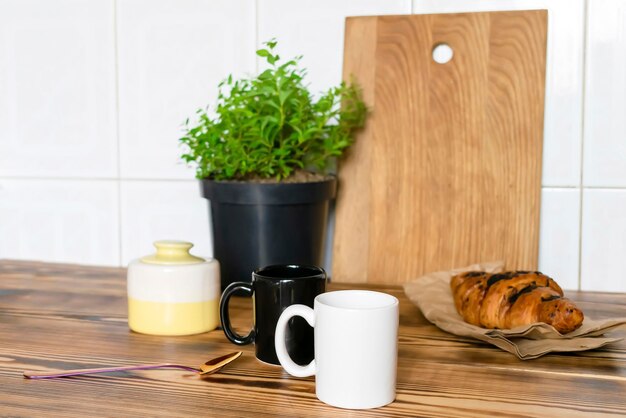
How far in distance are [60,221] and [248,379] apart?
2.74 ft

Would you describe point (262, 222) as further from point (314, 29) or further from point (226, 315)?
point (314, 29)

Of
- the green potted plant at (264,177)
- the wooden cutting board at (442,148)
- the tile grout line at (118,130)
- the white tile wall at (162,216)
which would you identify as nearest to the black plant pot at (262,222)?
the green potted plant at (264,177)

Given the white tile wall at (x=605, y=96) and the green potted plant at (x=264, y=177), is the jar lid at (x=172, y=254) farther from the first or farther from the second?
the white tile wall at (x=605, y=96)

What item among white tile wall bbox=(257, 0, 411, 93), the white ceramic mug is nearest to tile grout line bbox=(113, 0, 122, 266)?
white tile wall bbox=(257, 0, 411, 93)

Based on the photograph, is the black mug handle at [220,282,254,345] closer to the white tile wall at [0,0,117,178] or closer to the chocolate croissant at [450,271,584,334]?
the chocolate croissant at [450,271,584,334]

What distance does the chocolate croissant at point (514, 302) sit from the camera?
788 mm

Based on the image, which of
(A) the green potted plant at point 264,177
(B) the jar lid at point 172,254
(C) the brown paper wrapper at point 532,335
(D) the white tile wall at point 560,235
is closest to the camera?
(C) the brown paper wrapper at point 532,335

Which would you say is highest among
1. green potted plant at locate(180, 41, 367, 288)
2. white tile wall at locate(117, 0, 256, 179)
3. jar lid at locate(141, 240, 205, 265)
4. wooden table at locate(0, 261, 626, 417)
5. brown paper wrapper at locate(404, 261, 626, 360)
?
white tile wall at locate(117, 0, 256, 179)

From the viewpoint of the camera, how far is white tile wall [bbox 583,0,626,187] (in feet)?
3.63

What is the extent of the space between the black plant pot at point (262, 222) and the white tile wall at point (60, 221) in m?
0.38

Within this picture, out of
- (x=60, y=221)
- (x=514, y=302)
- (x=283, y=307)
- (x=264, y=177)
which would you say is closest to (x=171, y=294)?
(x=283, y=307)

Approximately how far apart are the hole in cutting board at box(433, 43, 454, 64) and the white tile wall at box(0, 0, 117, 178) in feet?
2.00

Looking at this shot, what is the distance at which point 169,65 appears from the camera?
130 cm

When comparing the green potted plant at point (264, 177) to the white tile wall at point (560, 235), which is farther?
the white tile wall at point (560, 235)
